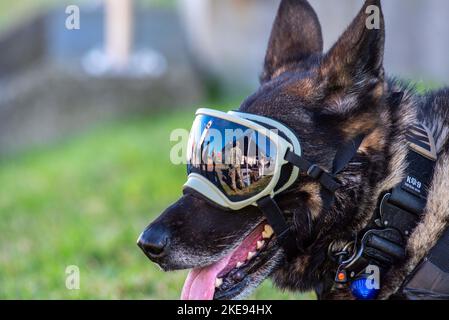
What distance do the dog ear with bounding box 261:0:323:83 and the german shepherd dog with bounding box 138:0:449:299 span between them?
42cm

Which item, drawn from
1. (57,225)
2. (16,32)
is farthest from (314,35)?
(16,32)

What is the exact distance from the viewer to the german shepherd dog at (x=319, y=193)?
113 inches

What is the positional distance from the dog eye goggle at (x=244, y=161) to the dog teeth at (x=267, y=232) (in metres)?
0.15

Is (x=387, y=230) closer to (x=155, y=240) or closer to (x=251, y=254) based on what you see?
(x=251, y=254)

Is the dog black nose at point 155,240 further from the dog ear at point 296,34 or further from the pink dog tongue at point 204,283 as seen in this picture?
the dog ear at point 296,34

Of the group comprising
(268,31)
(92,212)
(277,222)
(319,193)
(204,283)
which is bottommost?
(92,212)

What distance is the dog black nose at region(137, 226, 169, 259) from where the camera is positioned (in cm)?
285

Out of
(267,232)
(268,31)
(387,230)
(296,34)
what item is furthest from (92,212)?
(268,31)

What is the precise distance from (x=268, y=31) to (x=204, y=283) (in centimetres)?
980

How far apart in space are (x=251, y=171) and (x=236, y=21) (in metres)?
10.3

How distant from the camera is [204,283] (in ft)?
9.76

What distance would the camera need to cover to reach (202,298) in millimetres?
2953

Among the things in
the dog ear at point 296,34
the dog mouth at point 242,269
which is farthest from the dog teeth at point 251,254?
the dog ear at point 296,34
